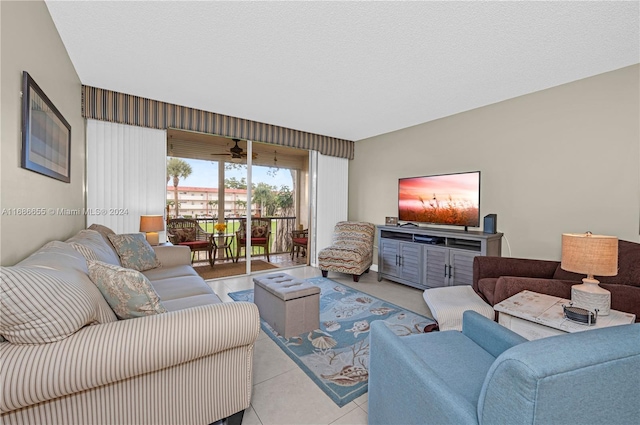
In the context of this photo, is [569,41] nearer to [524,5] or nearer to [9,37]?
[524,5]

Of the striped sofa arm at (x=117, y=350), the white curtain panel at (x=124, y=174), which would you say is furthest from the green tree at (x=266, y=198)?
the striped sofa arm at (x=117, y=350)

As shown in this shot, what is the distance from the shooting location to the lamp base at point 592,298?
1.70 meters

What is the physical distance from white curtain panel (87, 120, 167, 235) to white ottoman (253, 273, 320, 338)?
7.17 ft

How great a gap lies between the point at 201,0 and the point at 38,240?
1889mm

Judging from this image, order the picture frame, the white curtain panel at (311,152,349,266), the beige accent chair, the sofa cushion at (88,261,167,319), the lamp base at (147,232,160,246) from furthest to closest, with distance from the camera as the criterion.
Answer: the white curtain panel at (311,152,349,266)
the beige accent chair
the lamp base at (147,232,160,246)
the picture frame
the sofa cushion at (88,261,167,319)

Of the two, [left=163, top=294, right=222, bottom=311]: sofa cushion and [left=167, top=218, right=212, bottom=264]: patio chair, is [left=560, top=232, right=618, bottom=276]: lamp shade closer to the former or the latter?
[left=163, top=294, right=222, bottom=311]: sofa cushion

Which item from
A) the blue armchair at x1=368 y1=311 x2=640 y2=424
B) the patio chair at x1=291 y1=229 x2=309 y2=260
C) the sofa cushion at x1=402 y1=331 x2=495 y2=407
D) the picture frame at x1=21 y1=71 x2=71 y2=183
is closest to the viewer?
the blue armchair at x1=368 y1=311 x2=640 y2=424

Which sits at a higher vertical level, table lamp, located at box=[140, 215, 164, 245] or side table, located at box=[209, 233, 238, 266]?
table lamp, located at box=[140, 215, 164, 245]

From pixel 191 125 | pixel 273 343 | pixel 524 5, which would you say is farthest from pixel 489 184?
pixel 191 125

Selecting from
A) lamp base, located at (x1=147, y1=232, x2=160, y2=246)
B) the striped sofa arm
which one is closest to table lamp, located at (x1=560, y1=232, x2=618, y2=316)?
the striped sofa arm

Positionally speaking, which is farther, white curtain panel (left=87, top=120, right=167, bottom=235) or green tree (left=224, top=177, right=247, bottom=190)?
green tree (left=224, top=177, right=247, bottom=190)

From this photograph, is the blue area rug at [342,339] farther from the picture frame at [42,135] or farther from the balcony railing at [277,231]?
the balcony railing at [277,231]

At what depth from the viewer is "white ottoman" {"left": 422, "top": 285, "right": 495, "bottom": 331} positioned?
225 centimetres

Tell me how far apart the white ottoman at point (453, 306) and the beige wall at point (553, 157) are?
4.26 feet
